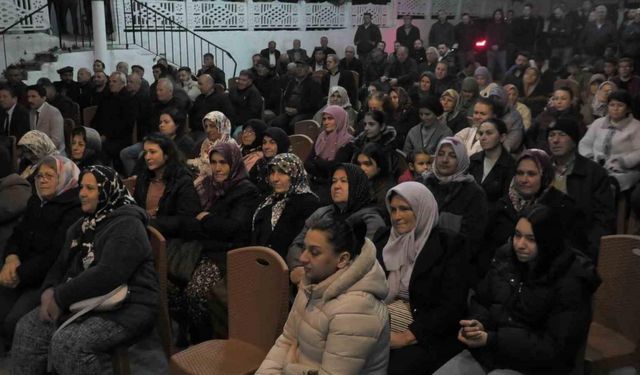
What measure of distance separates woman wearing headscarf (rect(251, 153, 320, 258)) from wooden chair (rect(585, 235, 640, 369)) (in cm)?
146

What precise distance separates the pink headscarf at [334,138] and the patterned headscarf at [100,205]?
2.49 metres

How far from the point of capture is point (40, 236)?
10.5 ft

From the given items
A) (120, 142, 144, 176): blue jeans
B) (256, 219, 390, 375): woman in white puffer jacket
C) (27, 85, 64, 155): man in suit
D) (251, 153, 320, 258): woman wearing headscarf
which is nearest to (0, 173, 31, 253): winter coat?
(251, 153, 320, 258): woman wearing headscarf

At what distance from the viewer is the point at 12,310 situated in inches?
122

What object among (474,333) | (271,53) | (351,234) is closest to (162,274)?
(351,234)

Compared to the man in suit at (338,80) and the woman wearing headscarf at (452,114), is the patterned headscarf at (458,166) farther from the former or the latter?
the man in suit at (338,80)

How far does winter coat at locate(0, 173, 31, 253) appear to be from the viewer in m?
3.51

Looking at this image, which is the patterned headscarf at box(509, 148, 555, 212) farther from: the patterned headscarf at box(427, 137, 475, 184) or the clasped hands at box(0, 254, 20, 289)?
the clasped hands at box(0, 254, 20, 289)

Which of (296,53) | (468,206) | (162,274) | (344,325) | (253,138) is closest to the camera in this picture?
(344,325)

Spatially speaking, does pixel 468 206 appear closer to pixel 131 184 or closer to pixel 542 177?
pixel 542 177

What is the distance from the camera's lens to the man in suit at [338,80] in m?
8.54

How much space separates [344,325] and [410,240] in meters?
0.70

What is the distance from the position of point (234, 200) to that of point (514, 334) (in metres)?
1.78

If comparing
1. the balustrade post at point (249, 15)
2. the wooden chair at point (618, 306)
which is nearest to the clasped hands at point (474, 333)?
the wooden chair at point (618, 306)
